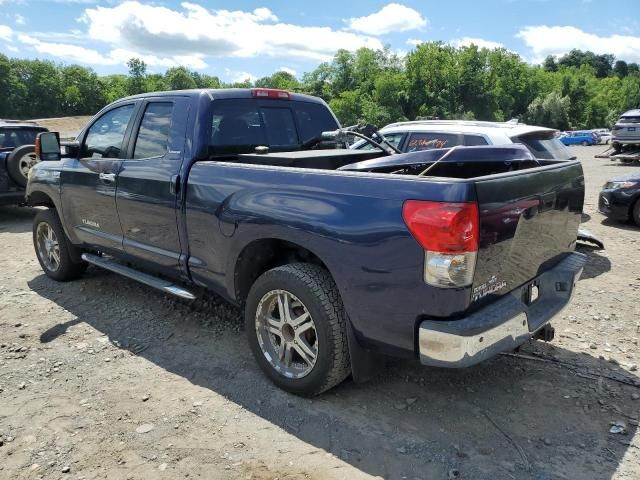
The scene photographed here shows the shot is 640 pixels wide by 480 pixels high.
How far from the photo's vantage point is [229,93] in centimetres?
420

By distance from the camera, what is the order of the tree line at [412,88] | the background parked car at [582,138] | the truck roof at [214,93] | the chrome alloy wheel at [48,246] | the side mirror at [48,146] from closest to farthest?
1. the truck roof at [214,93]
2. the side mirror at [48,146]
3. the chrome alloy wheel at [48,246]
4. the background parked car at [582,138]
5. the tree line at [412,88]

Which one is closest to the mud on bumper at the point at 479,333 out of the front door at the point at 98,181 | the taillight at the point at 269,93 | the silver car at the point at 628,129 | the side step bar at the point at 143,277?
the side step bar at the point at 143,277

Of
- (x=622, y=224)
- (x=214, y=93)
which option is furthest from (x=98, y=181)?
(x=622, y=224)

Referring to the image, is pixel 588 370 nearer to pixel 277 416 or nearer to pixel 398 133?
pixel 277 416

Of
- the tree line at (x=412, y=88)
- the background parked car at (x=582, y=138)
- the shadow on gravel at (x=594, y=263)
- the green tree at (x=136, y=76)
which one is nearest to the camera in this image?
the shadow on gravel at (x=594, y=263)

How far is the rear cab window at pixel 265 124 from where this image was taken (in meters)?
4.09

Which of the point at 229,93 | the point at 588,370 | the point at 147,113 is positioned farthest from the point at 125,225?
the point at 588,370

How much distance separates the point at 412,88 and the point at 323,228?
69.8 metres

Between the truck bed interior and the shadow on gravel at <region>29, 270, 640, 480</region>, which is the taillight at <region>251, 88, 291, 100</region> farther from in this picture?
the shadow on gravel at <region>29, 270, 640, 480</region>

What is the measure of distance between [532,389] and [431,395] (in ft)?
2.22

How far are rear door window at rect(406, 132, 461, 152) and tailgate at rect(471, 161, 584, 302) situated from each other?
3.18 m

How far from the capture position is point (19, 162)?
8.77 metres

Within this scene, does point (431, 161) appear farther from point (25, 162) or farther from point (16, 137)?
point (16, 137)

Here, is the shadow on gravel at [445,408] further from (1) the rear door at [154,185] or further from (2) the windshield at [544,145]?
(2) the windshield at [544,145]
